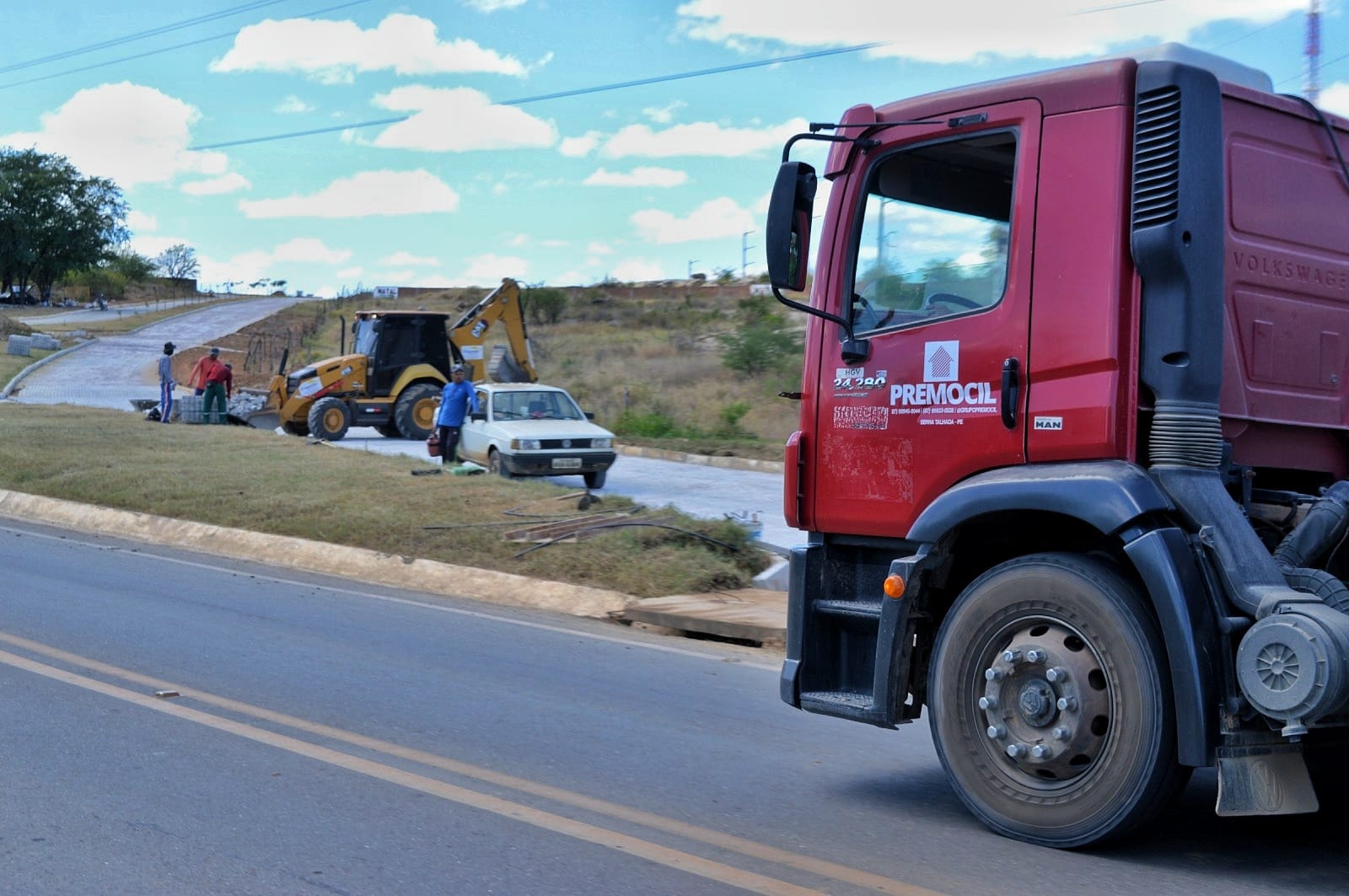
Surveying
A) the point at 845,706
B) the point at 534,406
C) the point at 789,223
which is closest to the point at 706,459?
the point at 534,406

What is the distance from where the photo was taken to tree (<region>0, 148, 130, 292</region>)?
90.4 meters

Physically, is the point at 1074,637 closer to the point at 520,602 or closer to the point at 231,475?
the point at 520,602

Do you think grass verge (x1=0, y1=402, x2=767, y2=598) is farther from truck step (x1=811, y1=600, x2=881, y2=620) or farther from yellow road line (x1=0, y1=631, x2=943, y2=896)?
truck step (x1=811, y1=600, x2=881, y2=620)

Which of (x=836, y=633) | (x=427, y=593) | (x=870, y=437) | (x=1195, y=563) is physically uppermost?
(x=870, y=437)

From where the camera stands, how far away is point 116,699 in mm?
7348

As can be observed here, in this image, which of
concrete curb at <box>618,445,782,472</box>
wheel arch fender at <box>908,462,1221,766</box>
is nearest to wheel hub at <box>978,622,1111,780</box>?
Result: wheel arch fender at <box>908,462,1221,766</box>

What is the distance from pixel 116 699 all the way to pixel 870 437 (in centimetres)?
428

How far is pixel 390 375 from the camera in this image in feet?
94.4

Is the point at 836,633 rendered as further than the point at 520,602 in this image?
No

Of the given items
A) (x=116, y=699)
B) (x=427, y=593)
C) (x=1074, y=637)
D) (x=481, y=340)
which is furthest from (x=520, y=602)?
(x=481, y=340)

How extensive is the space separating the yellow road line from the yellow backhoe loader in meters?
19.6

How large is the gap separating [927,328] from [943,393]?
277 mm

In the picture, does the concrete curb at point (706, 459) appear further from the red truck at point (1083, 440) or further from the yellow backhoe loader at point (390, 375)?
the red truck at point (1083, 440)

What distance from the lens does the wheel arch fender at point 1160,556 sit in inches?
179
